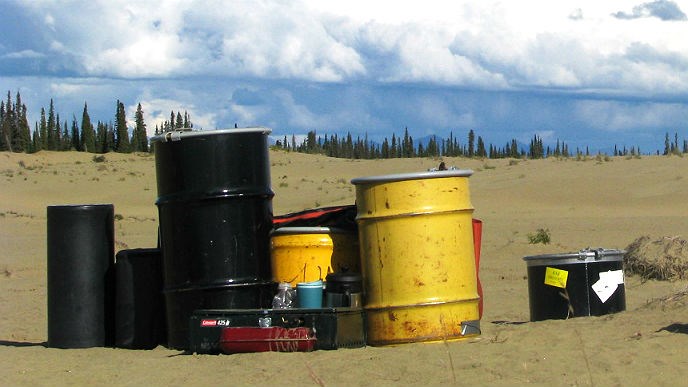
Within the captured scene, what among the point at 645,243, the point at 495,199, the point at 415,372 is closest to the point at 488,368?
the point at 415,372

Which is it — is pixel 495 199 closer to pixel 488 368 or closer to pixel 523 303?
pixel 523 303

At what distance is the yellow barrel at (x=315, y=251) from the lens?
345 inches

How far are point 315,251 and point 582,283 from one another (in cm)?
233


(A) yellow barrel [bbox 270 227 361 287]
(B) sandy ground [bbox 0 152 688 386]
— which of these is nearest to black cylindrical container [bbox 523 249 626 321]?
(B) sandy ground [bbox 0 152 688 386]

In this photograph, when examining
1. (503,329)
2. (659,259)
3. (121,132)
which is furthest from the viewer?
(121,132)

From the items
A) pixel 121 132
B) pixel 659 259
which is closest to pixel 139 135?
pixel 121 132

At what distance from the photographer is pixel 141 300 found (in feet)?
31.0

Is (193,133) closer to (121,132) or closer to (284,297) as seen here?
(284,297)

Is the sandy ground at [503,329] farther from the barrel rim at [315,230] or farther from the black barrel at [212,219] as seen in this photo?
the barrel rim at [315,230]

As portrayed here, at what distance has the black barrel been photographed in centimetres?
856

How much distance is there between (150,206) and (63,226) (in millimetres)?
31152

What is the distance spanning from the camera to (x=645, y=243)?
14406mm

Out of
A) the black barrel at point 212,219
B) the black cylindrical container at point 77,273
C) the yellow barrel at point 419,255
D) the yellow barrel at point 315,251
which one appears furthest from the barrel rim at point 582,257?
the black cylindrical container at point 77,273

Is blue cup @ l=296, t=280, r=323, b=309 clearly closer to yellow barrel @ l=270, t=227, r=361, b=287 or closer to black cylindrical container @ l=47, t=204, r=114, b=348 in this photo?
yellow barrel @ l=270, t=227, r=361, b=287
